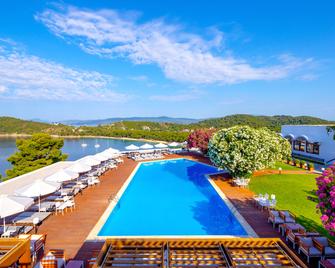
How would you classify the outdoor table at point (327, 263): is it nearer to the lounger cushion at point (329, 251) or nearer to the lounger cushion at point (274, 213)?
the lounger cushion at point (329, 251)

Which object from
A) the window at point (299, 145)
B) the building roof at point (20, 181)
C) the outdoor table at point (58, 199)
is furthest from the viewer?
the window at point (299, 145)

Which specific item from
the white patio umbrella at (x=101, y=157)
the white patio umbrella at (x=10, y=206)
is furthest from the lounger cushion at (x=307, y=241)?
the white patio umbrella at (x=101, y=157)

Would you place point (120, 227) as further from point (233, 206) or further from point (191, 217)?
point (233, 206)

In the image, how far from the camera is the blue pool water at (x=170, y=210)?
9430 mm

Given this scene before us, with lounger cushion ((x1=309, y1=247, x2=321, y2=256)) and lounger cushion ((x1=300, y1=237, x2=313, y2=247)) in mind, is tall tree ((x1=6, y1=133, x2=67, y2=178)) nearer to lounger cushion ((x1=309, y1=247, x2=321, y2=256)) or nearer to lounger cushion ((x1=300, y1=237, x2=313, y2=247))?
lounger cushion ((x1=300, y1=237, x2=313, y2=247))

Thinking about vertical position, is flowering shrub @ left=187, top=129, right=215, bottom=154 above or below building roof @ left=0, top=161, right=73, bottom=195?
above

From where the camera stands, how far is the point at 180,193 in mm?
14867

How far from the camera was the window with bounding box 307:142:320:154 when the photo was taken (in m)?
25.6

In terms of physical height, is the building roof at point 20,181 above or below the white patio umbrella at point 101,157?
below

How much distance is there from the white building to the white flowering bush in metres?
11.1

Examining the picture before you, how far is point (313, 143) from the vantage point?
2581cm

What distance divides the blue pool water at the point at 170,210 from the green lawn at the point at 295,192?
2750 millimetres

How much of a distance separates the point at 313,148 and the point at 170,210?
21163mm

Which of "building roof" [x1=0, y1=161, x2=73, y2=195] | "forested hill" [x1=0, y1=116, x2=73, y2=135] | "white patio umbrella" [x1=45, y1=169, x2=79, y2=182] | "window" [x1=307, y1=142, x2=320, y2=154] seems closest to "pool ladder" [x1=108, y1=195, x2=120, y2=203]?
"white patio umbrella" [x1=45, y1=169, x2=79, y2=182]
